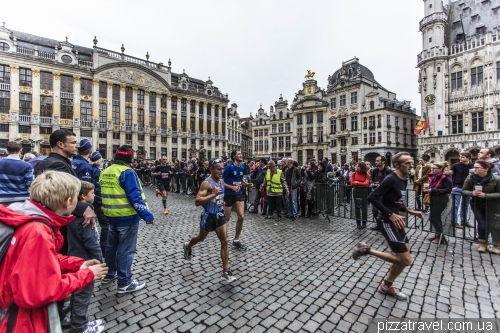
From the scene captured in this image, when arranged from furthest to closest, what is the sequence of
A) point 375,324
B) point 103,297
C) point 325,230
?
point 325,230, point 103,297, point 375,324

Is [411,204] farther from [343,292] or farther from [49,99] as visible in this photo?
[49,99]

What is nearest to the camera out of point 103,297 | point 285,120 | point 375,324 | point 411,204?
point 375,324

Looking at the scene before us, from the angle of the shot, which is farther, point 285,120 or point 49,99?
point 285,120

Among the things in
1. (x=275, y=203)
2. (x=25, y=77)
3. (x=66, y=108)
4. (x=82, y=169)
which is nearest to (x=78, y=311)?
(x=82, y=169)

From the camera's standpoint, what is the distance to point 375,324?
10.1 feet

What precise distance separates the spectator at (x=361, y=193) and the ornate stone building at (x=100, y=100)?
38.2 m

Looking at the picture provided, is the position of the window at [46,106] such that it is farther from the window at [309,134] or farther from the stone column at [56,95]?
the window at [309,134]

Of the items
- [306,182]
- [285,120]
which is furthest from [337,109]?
[306,182]

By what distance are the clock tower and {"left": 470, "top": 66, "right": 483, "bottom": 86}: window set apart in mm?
2629

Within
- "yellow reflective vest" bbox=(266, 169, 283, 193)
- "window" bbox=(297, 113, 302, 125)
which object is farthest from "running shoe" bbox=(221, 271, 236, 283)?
"window" bbox=(297, 113, 302, 125)

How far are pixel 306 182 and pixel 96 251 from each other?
7126 millimetres

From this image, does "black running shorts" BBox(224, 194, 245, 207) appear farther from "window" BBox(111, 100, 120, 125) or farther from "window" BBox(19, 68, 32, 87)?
"window" BBox(19, 68, 32, 87)

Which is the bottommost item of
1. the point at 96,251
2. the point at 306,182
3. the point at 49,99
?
the point at 96,251

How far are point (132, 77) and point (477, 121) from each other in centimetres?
5007
